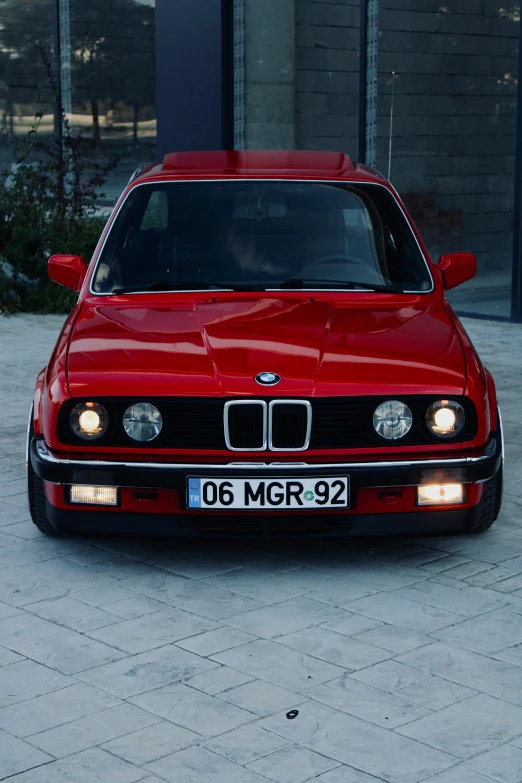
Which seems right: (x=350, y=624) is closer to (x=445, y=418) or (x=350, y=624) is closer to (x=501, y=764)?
(x=445, y=418)

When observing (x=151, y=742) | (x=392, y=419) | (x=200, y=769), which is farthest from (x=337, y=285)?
(x=200, y=769)

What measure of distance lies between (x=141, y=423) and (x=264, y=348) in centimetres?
57

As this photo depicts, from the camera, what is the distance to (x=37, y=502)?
17.4 ft

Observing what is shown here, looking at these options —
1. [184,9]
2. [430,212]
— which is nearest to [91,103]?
[184,9]

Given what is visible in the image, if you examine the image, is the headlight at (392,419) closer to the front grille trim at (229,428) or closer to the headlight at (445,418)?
the headlight at (445,418)

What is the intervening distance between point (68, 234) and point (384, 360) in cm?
859

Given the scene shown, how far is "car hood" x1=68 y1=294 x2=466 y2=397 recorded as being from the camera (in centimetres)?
481

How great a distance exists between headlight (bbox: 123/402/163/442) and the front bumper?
0.12 metres

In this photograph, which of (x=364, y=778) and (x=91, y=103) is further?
(x=91, y=103)

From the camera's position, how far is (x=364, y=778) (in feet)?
11.0

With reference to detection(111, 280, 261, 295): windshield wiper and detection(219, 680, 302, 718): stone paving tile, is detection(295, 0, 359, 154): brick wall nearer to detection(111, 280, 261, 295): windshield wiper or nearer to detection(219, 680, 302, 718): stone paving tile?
detection(111, 280, 261, 295): windshield wiper

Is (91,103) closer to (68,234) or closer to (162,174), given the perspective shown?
(68,234)

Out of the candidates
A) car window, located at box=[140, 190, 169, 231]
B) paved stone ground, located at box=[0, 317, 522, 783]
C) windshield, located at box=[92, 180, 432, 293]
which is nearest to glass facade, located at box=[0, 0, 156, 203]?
car window, located at box=[140, 190, 169, 231]

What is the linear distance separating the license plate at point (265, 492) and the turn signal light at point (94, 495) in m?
0.31
